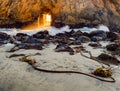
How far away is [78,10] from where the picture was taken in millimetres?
15156

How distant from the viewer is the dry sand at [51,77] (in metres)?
4.80

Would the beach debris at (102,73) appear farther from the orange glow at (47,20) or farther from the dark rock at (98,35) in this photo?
the orange glow at (47,20)

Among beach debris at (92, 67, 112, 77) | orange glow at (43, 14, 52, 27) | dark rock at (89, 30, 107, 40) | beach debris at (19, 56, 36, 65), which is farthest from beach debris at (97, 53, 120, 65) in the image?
orange glow at (43, 14, 52, 27)

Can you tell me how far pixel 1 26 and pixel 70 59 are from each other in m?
8.53

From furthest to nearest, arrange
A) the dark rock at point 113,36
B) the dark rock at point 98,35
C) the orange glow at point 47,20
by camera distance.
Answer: the orange glow at point 47,20 → the dark rock at point 98,35 → the dark rock at point 113,36

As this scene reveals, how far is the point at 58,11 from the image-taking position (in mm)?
14930

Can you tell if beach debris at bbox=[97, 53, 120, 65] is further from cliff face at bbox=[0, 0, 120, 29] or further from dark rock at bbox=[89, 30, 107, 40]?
cliff face at bbox=[0, 0, 120, 29]

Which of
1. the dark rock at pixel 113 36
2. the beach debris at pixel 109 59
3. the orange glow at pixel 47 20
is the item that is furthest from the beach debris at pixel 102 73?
the orange glow at pixel 47 20

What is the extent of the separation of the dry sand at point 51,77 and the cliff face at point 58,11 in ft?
26.6

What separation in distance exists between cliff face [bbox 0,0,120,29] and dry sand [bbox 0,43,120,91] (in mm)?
8121

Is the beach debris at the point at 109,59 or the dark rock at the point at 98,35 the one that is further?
the dark rock at the point at 98,35

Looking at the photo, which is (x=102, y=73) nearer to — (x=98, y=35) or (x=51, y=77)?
(x=51, y=77)

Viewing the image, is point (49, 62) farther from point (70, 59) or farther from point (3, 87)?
point (3, 87)

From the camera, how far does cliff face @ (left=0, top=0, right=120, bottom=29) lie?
14477 millimetres
